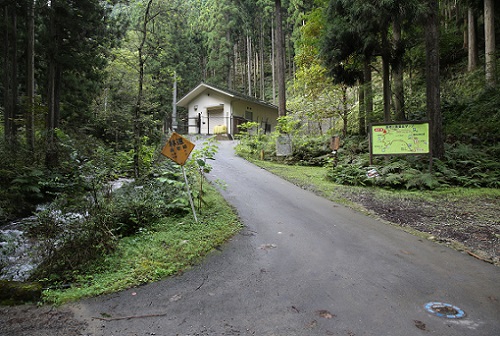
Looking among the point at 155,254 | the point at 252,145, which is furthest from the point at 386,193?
the point at 252,145

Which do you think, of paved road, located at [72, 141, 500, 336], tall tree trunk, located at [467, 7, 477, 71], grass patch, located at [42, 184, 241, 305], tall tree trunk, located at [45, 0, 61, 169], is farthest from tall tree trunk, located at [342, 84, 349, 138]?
tall tree trunk, located at [45, 0, 61, 169]

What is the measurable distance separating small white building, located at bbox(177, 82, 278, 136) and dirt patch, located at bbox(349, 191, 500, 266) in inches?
729

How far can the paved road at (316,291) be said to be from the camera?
8.77ft

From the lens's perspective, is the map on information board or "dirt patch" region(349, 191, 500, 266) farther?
the map on information board

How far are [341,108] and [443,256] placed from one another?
12.0 meters

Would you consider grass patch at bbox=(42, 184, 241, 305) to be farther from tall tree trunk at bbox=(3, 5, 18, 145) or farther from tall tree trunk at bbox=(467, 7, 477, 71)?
tall tree trunk at bbox=(467, 7, 477, 71)

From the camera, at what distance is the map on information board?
8.95m

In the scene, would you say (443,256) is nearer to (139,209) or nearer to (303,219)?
(303,219)

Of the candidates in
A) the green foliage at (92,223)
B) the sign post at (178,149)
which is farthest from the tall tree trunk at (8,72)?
the sign post at (178,149)

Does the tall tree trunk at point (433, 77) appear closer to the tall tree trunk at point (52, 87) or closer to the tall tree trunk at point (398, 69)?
the tall tree trunk at point (398, 69)

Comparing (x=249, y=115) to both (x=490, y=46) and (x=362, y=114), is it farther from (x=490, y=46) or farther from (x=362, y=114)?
(x=490, y=46)

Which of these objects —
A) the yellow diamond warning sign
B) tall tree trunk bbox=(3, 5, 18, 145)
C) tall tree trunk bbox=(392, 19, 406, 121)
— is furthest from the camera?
tall tree trunk bbox=(392, 19, 406, 121)

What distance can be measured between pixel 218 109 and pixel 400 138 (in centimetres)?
1933

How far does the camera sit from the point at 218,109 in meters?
26.4
